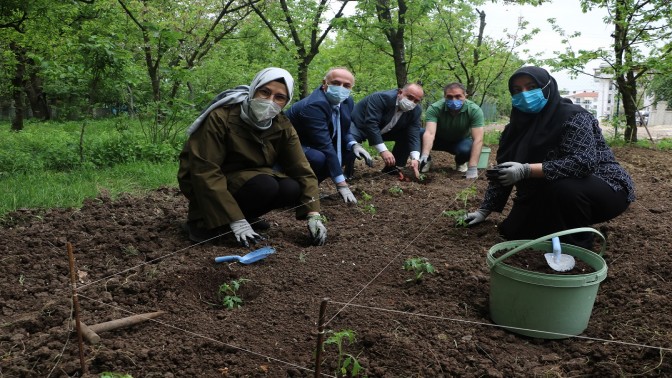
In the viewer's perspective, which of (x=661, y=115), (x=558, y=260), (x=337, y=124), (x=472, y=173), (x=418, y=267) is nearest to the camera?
(x=558, y=260)

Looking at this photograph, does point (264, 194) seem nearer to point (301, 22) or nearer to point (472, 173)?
point (472, 173)

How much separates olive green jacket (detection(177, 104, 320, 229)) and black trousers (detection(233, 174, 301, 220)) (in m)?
0.04

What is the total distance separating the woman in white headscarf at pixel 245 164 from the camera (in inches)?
114

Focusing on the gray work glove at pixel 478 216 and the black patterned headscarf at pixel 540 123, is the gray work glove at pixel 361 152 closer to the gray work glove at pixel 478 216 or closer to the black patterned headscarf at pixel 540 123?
the gray work glove at pixel 478 216

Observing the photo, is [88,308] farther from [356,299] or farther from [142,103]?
[142,103]

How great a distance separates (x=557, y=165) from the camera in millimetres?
2688

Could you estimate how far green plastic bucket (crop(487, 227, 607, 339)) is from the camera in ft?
6.35

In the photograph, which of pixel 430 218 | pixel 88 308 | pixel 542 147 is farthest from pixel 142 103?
pixel 542 147

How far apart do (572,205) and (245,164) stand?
1.98 m

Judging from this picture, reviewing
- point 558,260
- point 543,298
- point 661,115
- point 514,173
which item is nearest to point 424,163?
point 514,173

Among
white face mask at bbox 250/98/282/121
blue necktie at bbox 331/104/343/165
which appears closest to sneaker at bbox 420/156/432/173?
blue necktie at bbox 331/104/343/165

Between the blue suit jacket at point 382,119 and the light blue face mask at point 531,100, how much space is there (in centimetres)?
228

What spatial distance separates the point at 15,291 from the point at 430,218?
272 cm

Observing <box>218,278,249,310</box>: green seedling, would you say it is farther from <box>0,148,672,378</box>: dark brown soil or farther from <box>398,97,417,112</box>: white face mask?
<box>398,97,417,112</box>: white face mask
